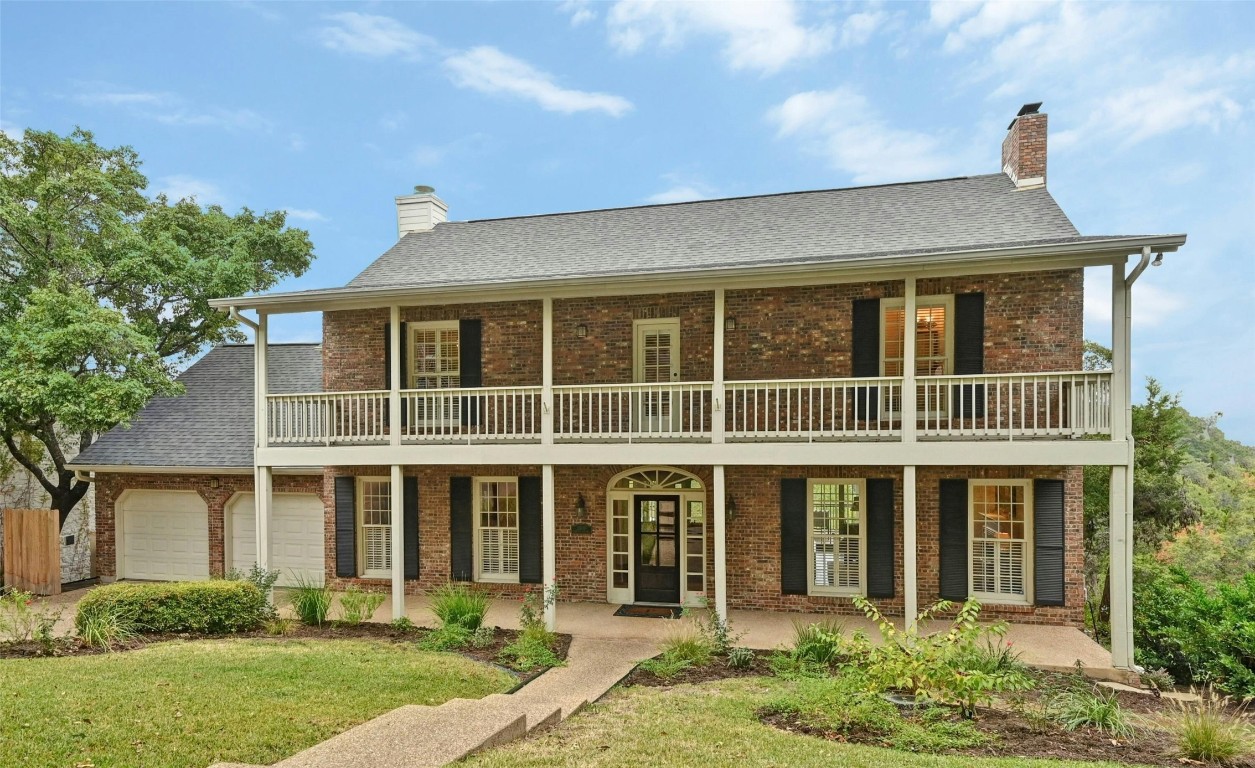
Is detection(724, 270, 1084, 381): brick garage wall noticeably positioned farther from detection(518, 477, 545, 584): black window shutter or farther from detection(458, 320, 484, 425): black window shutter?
detection(458, 320, 484, 425): black window shutter

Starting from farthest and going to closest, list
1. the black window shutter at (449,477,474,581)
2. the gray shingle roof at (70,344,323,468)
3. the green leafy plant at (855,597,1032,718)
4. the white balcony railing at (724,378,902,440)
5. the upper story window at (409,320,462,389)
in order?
the gray shingle roof at (70,344,323,468)
the upper story window at (409,320,462,389)
the black window shutter at (449,477,474,581)
the white balcony railing at (724,378,902,440)
the green leafy plant at (855,597,1032,718)

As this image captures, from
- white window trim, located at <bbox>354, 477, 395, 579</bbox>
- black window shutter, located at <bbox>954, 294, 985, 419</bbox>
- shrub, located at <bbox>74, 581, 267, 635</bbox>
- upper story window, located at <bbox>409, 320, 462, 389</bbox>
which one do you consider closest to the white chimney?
upper story window, located at <bbox>409, 320, 462, 389</bbox>

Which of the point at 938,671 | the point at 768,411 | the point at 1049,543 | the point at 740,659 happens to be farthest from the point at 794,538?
the point at 938,671

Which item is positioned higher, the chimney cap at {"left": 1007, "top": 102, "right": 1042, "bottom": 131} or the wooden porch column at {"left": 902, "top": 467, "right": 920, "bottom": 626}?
the chimney cap at {"left": 1007, "top": 102, "right": 1042, "bottom": 131}

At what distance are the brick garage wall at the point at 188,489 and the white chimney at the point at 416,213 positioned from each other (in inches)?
226

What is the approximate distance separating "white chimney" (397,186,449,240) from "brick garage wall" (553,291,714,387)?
521 centimetres

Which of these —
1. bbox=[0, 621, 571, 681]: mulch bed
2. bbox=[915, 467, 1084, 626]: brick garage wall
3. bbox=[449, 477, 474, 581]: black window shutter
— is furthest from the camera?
bbox=[449, 477, 474, 581]: black window shutter

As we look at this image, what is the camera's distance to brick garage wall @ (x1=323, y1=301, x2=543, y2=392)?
1177 centimetres

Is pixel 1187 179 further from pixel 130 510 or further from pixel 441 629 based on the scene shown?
pixel 130 510

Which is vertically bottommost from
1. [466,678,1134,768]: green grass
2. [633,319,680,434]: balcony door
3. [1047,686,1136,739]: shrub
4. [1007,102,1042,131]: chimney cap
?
[1047,686,1136,739]: shrub

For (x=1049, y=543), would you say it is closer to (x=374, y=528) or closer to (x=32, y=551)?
(x=374, y=528)

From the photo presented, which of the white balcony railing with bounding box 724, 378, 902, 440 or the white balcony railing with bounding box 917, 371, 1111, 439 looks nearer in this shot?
the white balcony railing with bounding box 917, 371, 1111, 439

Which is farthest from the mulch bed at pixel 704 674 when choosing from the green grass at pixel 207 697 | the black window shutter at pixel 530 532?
the black window shutter at pixel 530 532

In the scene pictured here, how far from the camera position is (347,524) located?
12.4m
